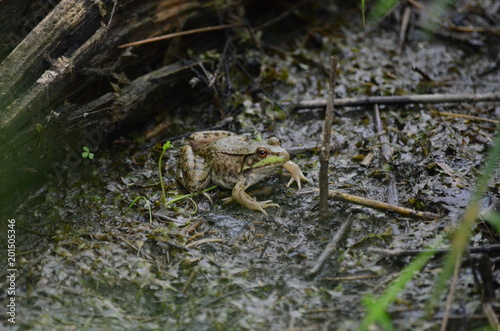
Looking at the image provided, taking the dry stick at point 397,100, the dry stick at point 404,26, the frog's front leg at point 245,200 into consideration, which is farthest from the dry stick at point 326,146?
the dry stick at point 404,26

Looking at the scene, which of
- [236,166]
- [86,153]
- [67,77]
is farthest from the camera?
[86,153]

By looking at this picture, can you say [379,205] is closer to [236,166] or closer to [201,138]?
[236,166]

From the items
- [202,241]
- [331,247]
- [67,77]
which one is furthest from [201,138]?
[331,247]

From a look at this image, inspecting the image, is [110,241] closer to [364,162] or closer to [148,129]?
[148,129]

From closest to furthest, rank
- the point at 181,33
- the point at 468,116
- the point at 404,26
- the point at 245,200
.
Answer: the point at 245,200, the point at 468,116, the point at 181,33, the point at 404,26

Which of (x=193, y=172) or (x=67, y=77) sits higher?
(x=67, y=77)

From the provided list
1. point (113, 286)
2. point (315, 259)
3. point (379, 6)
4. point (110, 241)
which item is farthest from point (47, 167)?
point (379, 6)

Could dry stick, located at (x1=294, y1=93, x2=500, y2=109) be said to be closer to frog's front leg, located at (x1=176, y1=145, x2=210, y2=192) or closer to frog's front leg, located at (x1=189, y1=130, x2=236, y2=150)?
frog's front leg, located at (x1=189, y1=130, x2=236, y2=150)
